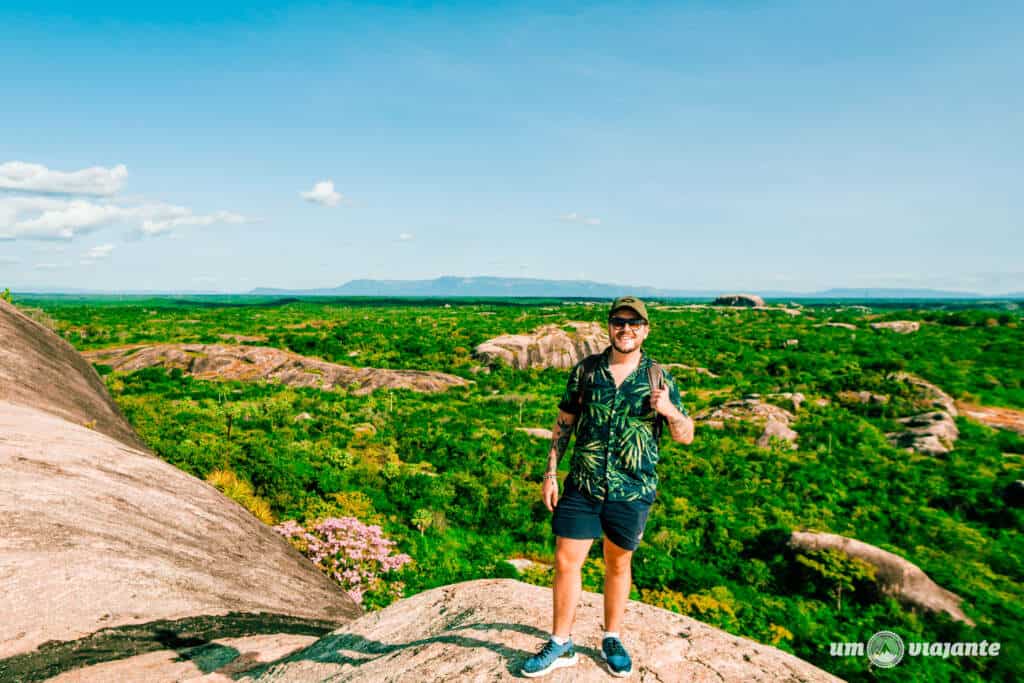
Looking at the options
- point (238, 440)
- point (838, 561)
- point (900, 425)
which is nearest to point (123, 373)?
point (238, 440)

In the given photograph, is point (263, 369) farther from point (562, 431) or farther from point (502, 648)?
point (562, 431)

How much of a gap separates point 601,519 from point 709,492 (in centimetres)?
1741

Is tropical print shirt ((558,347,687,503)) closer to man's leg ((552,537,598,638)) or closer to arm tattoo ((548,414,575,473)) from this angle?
arm tattoo ((548,414,575,473))

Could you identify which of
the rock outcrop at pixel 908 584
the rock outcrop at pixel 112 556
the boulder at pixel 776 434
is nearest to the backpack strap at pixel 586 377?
the rock outcrop at pixel 112 556

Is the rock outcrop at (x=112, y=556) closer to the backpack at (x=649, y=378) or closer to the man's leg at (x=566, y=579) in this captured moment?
the man's leg at (x=566, y=579)

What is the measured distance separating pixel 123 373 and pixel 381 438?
94.6 feet

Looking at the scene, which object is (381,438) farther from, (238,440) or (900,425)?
(900,425)

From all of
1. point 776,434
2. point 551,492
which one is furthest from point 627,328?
point 776,434

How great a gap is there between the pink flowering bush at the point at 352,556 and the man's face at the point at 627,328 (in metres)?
9.02

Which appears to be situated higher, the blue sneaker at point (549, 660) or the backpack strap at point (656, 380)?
the backpack strap at point (656, 380)

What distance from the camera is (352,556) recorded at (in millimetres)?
11367

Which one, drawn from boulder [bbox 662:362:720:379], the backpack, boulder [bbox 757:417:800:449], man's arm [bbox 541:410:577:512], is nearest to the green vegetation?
boulder [bbox 757:417:800:449]

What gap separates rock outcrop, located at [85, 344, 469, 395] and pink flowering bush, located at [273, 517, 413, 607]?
27.8 m

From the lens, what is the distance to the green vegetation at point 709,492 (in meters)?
11.5
